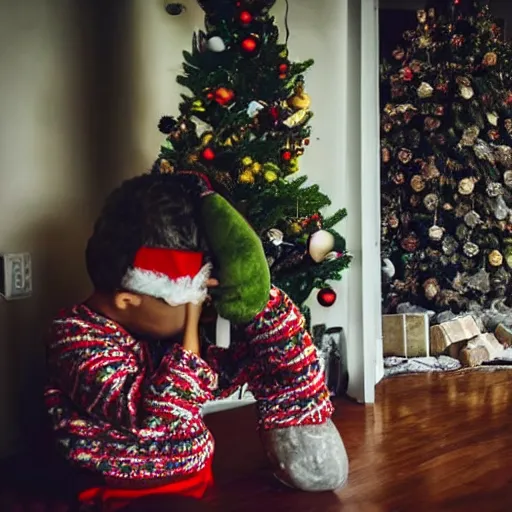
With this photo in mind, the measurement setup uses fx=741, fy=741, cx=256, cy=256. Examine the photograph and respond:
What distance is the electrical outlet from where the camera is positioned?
6.26ft

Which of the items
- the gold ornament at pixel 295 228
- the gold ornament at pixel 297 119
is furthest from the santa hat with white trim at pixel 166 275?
the gold ornament at pixel 297 119

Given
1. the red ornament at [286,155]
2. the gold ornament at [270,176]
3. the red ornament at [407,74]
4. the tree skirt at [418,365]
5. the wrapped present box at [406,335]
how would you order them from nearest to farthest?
the gold ornament at [270,176], the red ornament at [286,155], the tree skirt at [418,365], the wrapped present box at [406,335], the red ornament at [407,74]

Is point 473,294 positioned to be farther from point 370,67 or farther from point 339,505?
point 339,505

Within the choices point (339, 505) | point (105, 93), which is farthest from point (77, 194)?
point (339, 505)

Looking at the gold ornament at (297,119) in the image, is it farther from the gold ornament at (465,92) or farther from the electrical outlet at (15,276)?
the gold ornament at (465,92)

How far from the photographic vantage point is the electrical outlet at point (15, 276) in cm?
191

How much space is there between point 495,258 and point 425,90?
2.73 ft

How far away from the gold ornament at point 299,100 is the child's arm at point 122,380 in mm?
950

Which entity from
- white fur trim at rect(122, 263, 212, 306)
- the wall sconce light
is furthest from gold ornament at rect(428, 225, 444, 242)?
white fur trim at rect(122, 263, 212, 306)

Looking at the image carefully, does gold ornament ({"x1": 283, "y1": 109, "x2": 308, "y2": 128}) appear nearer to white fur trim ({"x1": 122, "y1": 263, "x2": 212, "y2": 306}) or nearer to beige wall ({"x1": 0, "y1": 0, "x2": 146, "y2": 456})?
beige wall ({"x1": 0, "y1": 0, "x2": 146, "y2": 456})

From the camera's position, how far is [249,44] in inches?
83.0

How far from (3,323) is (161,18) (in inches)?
38.3

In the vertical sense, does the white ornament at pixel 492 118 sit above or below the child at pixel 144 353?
above

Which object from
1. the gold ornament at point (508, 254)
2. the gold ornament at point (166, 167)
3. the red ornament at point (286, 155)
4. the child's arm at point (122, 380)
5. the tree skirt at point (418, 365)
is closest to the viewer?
the child's arm at point (122, 380)
